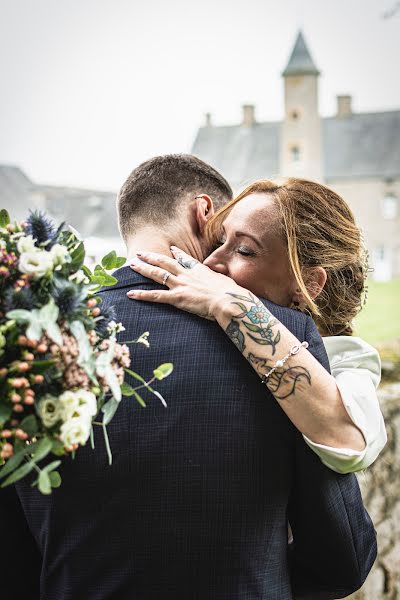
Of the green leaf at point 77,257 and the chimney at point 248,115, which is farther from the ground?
the green leaf at point 77,257

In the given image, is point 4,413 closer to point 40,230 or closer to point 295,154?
point 40,230

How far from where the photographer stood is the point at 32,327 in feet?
2.80

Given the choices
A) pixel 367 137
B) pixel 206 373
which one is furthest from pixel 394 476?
pixel 367 137

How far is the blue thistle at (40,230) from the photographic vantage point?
3.22 ft

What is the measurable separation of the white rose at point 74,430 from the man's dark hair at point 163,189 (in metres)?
0.77


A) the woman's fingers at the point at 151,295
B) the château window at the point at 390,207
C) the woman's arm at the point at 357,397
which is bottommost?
the château window at the point at 390,207

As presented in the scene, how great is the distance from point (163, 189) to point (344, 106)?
3.87m

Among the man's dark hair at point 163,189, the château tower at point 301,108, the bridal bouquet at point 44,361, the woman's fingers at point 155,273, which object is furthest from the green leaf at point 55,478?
the château tower at point 301,108

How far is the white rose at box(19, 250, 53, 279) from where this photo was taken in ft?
2.94

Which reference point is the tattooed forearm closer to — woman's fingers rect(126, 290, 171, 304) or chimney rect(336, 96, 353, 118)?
woman's fingers rect(126, 290, 171, 304)

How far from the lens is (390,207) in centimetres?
545

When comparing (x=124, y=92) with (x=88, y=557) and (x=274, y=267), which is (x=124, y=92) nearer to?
(x=274, y=267)

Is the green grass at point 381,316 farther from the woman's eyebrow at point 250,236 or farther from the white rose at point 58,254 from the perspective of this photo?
the white rose at point 58,254

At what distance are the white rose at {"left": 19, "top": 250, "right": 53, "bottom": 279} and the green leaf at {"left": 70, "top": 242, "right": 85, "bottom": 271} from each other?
0.08m
